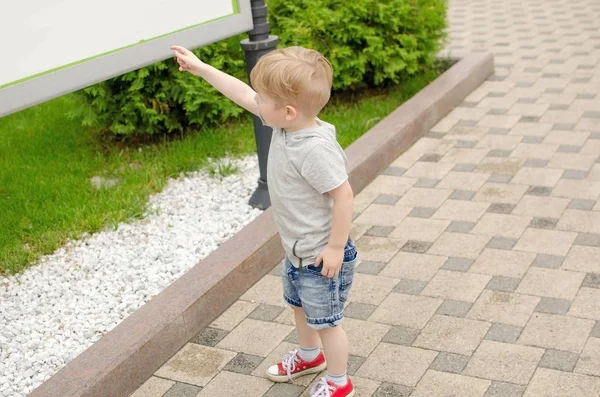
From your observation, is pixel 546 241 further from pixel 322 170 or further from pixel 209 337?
pixel 322 170

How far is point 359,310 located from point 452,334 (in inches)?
18.6

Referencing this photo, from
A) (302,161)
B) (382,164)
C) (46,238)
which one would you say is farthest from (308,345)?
(382,164)

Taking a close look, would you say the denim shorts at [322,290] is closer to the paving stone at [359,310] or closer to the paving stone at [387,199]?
the paving stone at [359,310]

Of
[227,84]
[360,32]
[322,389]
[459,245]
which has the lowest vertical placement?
[459,245]

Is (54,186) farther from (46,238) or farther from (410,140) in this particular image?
(410,140)

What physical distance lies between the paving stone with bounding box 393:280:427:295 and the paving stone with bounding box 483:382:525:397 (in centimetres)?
86

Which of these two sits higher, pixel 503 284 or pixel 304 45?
pixel 304 45

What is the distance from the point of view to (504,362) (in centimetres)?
362

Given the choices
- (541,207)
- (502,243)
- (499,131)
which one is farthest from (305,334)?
(499,131)

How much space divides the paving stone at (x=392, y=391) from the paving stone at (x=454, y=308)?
624mm

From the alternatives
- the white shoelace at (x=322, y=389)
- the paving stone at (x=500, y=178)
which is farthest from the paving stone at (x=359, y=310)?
the paving stone at (x=500, y=178)

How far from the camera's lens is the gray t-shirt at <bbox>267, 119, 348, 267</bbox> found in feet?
9.97

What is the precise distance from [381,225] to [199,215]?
3.42 ft

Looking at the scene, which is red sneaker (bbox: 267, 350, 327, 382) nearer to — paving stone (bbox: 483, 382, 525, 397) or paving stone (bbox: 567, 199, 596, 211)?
paving stone (bbox: 483, 382, 525, 397)
